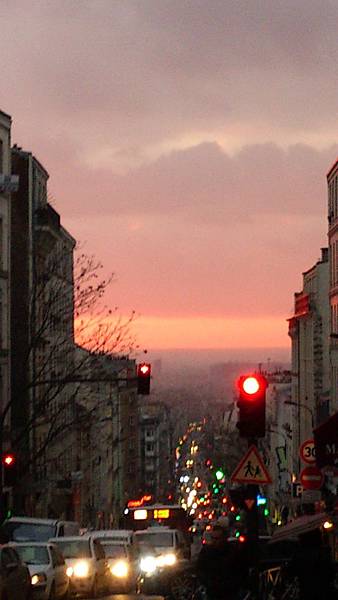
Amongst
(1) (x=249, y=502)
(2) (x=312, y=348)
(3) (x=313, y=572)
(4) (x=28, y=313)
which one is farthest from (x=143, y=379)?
(2) (x=312, y=348)

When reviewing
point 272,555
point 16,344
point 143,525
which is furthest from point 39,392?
point 272,555

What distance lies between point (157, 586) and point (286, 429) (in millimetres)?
111941

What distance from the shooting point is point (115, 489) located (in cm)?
13338

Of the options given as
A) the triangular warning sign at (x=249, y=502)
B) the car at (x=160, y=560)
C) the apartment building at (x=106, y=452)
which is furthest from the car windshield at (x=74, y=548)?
the apartment building at (x=106, y=452)

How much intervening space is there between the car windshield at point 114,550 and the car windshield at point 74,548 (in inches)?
130

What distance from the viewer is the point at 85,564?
34219mm

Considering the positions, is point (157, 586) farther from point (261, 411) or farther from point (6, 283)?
point (6, 283)

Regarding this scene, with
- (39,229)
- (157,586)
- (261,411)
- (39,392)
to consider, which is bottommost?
(157,586)

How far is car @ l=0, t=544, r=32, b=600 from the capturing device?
23297 mm

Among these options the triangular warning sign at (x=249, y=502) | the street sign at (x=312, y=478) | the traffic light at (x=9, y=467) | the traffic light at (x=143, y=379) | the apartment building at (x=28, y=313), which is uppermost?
the apartment building at (x=28, y=313)

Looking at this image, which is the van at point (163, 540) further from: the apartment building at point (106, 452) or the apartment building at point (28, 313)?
the apartment building at point (28, 313)

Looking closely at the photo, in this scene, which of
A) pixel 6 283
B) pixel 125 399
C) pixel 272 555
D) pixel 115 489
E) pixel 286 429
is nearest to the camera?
pixel 272 555

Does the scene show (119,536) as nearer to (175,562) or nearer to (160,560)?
(175,562)

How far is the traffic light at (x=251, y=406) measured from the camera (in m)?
20.5
